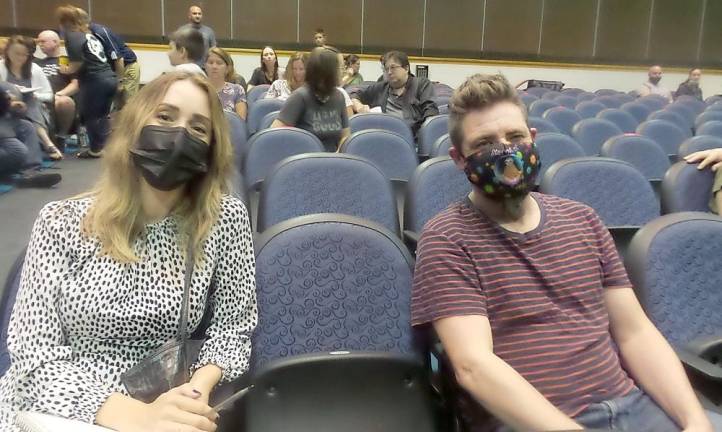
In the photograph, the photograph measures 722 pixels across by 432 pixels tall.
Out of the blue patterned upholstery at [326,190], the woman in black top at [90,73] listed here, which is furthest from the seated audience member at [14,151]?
the blue patterned upholstery at [326,190]

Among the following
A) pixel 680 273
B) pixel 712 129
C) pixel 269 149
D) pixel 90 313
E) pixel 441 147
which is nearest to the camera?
pixel 90 313

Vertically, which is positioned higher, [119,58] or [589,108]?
[119,58]

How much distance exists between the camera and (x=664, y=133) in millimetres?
4527

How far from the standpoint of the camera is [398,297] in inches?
60.9

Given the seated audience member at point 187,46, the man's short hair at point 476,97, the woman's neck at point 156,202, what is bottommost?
the woman's neck at point 156,202

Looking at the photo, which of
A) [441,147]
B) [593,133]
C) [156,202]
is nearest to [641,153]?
[593,133]

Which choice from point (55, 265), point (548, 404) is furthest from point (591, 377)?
point (55, 265)

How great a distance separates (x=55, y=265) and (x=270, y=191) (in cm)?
109

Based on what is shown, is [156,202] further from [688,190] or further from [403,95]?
[403,95]

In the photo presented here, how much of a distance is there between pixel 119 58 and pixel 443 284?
249 inches

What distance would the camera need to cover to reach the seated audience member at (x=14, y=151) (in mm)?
4918

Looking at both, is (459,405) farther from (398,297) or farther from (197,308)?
(197,308)

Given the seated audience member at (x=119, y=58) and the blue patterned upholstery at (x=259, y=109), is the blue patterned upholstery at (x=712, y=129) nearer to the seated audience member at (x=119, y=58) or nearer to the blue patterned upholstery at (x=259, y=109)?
the blue patterned upholstery at (x=259, y=109)

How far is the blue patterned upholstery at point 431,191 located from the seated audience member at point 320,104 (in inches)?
53.7
